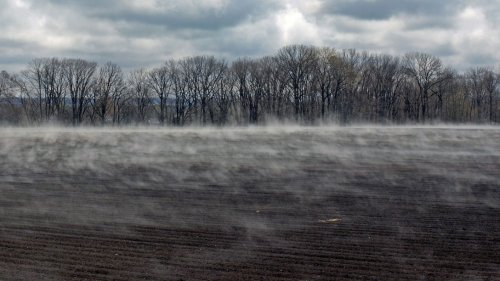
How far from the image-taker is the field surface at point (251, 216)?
1299cm

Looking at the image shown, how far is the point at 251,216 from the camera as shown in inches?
726

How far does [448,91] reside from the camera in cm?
12488

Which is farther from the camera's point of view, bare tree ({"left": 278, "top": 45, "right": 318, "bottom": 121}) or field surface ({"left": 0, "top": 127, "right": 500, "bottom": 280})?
bare tree ({"left": 278, "top": 45, "right": 318, "bottom": 121})

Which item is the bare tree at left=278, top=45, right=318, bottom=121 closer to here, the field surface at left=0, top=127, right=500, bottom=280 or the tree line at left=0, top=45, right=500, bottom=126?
the tree line at left=0, top=45, right=500, bottom=126

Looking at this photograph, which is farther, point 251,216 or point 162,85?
point 162,85

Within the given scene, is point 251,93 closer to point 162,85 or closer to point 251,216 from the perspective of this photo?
point 162,85

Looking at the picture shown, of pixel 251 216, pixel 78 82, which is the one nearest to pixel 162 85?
pixel 78 82

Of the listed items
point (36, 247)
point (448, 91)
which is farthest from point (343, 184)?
point (448, 91)

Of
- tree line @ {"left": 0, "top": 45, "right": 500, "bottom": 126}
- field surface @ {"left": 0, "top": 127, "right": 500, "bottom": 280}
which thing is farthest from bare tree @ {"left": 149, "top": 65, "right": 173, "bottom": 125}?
field surface @ {"left": 0, "top": 127, "right": 500, "bottom": 280}

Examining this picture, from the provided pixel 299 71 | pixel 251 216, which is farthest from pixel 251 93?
→ pixel 251 216

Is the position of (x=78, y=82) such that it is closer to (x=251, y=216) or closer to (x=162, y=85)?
(x=162, y=85)

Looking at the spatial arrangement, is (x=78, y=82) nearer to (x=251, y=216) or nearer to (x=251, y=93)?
(x=251, y=93)

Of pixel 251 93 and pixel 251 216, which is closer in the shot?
pixel 251 216

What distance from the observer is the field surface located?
12992 millimetres
